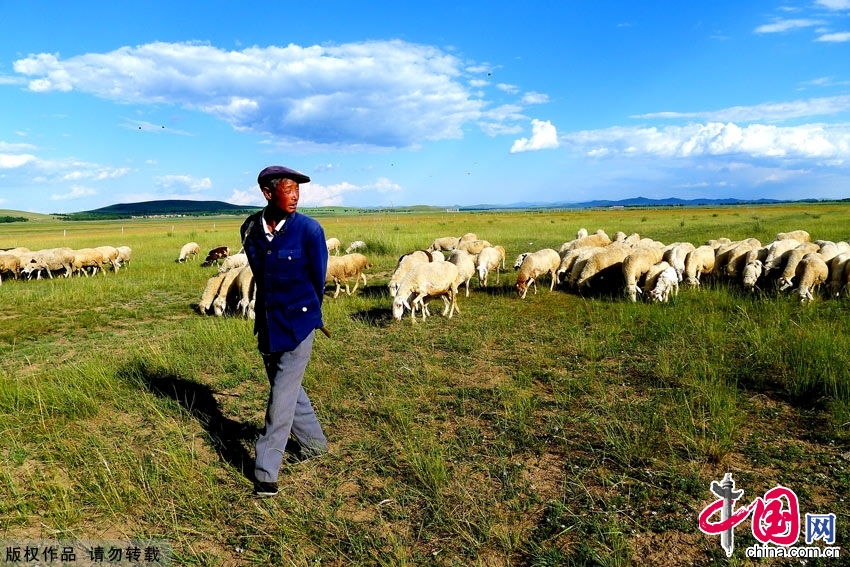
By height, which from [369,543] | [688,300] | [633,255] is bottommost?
[369,543]

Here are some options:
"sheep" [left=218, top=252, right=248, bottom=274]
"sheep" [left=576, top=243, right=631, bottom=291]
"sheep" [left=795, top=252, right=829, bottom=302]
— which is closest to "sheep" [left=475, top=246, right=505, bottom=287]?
"sheep" [left=576, top=243, right=631, bottom=291]

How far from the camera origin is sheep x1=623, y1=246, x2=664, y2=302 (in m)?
11.5

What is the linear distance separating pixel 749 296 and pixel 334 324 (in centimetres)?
977

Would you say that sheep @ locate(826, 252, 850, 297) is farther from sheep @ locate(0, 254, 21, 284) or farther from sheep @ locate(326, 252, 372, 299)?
sheep @ locate(0, 254, 21, 284)

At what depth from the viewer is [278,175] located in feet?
12.4

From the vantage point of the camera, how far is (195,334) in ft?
29.4

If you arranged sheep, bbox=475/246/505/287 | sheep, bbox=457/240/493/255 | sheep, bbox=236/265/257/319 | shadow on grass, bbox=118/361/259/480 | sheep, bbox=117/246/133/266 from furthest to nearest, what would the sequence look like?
sheep, bbox=117/246/133/266 → sheep, bbox=457/240/493/255 → sheep, bbox=475/246/505/287 → sheep, bbox=236/265/257/319 → shadow on grass, bbox=118/361/259/480

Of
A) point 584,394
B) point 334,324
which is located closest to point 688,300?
point 584,394

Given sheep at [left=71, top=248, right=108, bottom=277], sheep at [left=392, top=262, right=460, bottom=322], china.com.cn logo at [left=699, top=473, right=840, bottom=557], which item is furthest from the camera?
sheep at [left=71, top=248, right=108, bottom=277]

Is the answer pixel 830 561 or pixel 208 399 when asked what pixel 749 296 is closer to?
pixel 830 561

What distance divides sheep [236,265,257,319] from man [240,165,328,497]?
7.72 meters

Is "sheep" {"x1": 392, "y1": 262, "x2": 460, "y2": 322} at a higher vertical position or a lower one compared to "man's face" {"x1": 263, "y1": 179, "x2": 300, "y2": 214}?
lower

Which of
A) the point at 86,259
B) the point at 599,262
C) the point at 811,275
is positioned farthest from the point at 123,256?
the point at 811,275

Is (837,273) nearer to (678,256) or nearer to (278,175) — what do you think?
(678,256)
